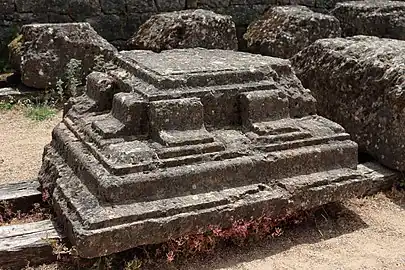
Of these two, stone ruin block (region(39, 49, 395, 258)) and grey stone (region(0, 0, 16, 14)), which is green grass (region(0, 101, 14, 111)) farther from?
stone ruin block (region(39, 49, 395, 258))

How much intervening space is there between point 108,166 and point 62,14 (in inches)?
219

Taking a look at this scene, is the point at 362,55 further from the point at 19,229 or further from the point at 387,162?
the point at 19,229

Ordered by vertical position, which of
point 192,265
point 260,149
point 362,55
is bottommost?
point 192,265

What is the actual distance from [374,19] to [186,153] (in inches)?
201

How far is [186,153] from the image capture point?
3.88 metres

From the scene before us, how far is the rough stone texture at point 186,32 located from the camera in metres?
7.50

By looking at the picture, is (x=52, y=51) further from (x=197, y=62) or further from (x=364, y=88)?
(x=364, y=88)

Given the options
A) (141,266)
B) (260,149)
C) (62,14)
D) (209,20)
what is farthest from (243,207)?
(62,14)

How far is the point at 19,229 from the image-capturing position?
3900 millimetres

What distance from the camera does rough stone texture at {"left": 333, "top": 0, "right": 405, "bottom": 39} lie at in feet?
26.0

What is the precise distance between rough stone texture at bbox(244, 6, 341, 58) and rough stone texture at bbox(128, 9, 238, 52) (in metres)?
0.42

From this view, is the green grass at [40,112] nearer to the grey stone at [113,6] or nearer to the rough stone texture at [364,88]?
the grey stone at [113,6]

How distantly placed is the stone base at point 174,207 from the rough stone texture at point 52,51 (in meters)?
3.18

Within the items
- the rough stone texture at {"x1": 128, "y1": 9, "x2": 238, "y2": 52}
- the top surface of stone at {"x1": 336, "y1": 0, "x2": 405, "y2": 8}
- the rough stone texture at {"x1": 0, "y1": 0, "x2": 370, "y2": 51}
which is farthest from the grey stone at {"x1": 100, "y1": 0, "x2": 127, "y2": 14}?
the top surface of stone at {"x1": 336, "y1": 0, "x2": 405, "y2": 8}
